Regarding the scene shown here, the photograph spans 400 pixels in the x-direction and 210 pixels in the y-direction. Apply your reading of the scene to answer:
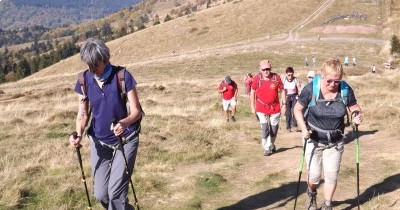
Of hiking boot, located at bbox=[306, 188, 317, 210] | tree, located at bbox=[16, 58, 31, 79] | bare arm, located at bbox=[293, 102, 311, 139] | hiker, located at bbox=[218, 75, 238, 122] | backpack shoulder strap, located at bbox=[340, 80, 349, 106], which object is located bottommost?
tree, located at bbox=[16, 58, 31, 79]

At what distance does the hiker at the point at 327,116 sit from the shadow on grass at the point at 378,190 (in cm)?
114

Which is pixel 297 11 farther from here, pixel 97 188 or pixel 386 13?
pixel 97 188

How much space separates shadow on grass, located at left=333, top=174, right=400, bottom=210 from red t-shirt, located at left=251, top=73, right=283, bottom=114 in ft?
11.0

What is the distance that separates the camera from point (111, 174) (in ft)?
19.6

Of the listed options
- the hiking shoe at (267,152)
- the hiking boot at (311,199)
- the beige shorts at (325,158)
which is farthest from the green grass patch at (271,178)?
the beige shorts at (325,158)

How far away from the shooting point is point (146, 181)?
368 inches

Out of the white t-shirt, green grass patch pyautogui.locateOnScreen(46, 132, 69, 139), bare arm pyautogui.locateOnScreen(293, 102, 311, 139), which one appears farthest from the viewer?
the white t-shirt

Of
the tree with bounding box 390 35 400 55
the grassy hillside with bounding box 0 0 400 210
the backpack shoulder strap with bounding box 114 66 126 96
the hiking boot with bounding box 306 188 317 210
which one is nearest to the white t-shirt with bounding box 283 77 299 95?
the grassy hillside with bounding box 0 0 400 210

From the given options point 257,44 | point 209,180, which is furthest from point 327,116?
point 257,44

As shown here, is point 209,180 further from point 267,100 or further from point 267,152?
point 267,100

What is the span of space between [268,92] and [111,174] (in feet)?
20.7

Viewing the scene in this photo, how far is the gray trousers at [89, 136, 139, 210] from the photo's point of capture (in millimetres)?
5906

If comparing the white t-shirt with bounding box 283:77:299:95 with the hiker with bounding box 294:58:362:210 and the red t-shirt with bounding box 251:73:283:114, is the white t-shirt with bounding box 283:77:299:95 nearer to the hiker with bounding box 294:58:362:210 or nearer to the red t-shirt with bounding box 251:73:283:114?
the red t-shirt with bounding box 251:73:283:114

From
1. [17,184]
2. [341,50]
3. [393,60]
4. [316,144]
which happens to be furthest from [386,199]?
[341,50]
